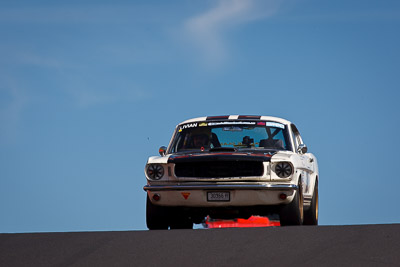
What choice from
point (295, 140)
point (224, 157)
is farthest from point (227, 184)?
point (295, 140)

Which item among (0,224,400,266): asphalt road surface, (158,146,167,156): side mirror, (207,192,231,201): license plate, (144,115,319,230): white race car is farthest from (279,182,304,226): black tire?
(0,224,400,266): asphalt road surface

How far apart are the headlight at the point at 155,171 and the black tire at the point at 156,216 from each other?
343 millimetres

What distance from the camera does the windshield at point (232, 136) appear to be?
12.4 meters

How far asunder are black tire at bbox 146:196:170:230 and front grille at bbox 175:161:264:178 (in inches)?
22.3

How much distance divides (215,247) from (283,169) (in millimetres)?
4133

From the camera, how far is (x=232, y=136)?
40.9 ft

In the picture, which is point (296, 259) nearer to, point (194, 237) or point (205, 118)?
point (194, 237)

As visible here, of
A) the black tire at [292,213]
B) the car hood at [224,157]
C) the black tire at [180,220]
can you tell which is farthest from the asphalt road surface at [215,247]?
the black tire at [180,220]

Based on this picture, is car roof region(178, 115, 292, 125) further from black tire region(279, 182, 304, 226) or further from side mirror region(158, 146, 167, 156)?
black tire region(279, 182, 304, 226)

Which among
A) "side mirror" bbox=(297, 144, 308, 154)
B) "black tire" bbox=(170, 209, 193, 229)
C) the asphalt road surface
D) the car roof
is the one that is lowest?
"black tire" bbox=(170, 209, 193, 229)

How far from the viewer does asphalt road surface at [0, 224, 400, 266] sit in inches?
255

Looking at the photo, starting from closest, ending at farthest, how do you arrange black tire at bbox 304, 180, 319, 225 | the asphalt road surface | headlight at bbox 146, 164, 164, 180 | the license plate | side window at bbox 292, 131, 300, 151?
the asphalt road surface
the license plate
headlight at bbox 146, 164, 164, 180
side window at bbox 292, 131, 300, 151
black tire at bbox 304, 180, 319, 225

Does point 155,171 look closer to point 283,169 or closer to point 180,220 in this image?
point 180,220

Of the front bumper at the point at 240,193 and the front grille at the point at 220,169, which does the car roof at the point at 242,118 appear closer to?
the front grille at the point at 220,169
